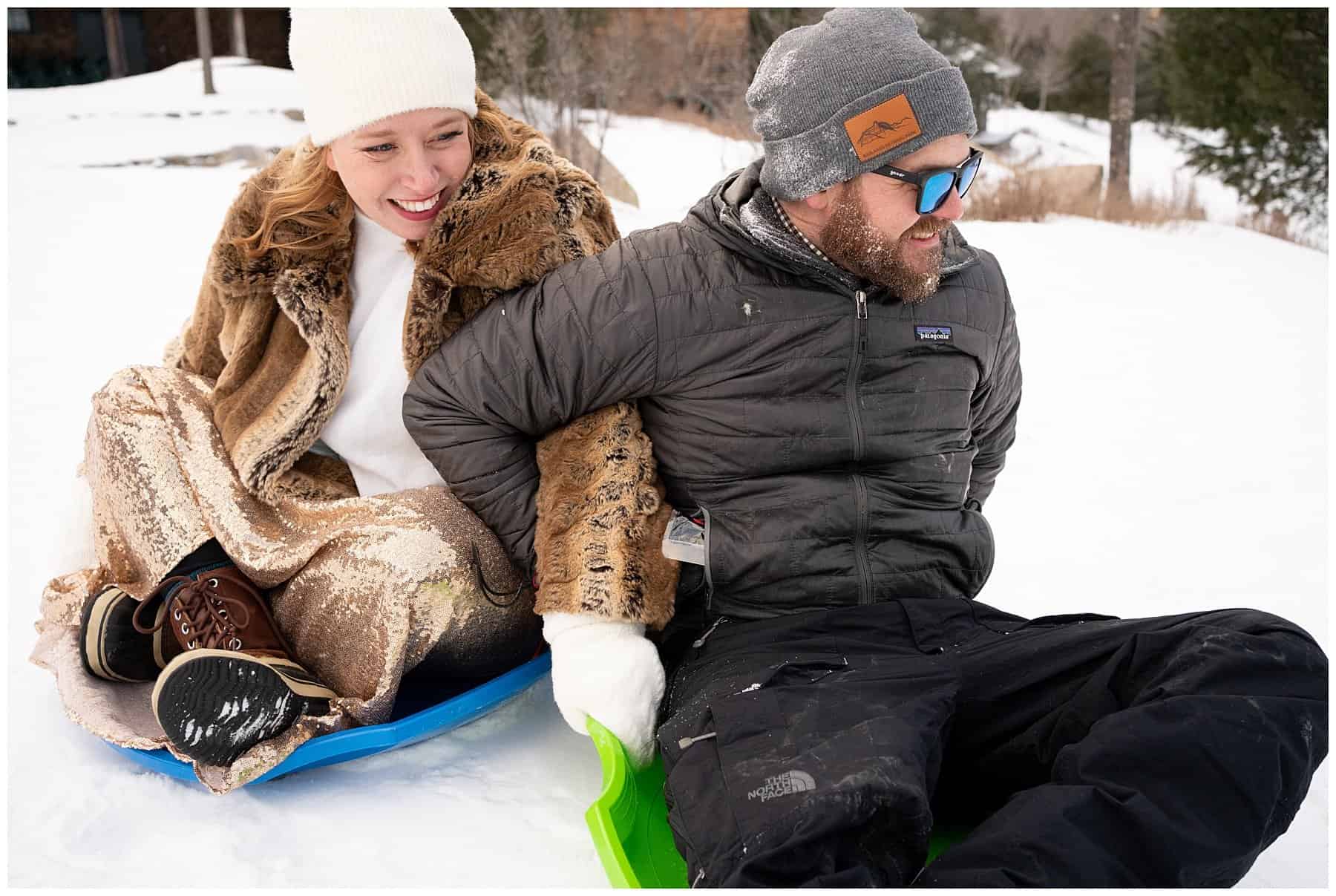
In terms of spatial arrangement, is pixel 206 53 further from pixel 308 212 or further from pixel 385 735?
pixel 385 735

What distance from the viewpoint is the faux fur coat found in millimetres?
1832

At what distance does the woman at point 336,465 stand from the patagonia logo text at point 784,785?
0.42 m

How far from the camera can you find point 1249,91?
10023mm

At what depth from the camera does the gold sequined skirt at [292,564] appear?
191cm

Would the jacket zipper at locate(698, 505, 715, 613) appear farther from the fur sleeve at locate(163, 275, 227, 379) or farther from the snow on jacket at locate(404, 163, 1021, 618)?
the fur sleeve at locate(163, 275, 227, 379)

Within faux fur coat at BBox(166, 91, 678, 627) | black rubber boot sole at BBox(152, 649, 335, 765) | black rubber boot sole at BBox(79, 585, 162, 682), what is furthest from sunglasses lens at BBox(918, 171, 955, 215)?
black rubber boot sole at BBox(79, 585, 162, 682)

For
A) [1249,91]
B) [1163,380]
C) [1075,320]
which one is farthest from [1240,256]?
[1249,91]

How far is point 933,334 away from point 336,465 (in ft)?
3.56

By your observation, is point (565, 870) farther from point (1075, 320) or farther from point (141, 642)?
point (1075, 320)

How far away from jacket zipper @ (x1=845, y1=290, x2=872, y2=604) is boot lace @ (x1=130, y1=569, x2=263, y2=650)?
39.4 inches

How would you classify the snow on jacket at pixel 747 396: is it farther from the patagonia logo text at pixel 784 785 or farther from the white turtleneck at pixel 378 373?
the patagonia logo text at pixel 784 785

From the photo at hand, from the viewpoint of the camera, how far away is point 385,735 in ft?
6.15

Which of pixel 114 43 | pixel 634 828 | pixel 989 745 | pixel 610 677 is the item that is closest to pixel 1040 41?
pixel 114 43

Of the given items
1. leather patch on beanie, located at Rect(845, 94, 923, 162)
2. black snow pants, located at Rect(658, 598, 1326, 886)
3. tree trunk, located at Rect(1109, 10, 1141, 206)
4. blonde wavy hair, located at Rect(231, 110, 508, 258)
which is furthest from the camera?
tree trunk, located at Rect(1109, 10, 1141, 206)
